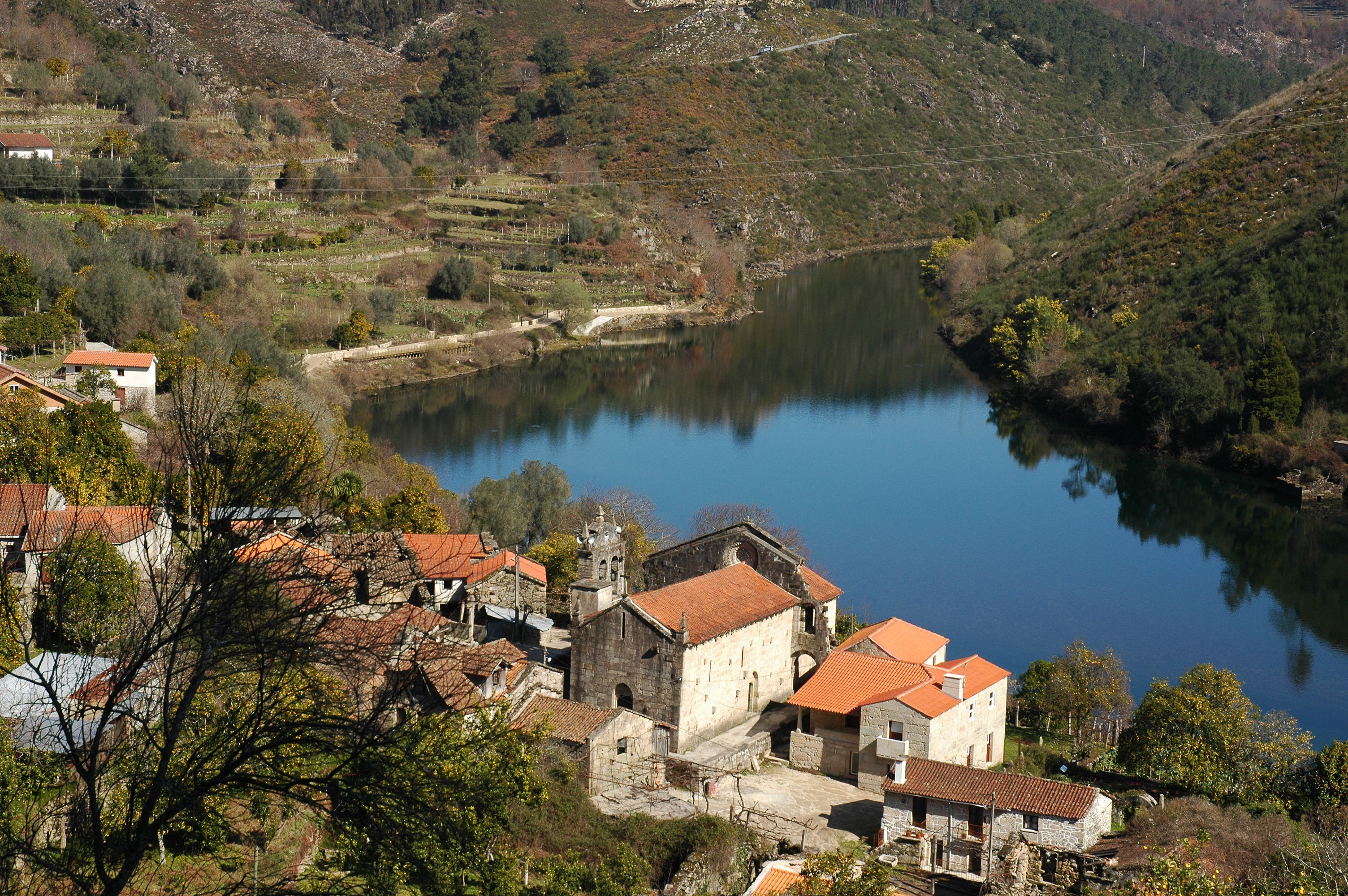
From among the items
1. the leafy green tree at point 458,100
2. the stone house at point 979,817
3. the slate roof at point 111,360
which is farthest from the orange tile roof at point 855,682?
the leafy green tree at point 458,100

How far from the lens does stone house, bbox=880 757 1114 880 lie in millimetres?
22703

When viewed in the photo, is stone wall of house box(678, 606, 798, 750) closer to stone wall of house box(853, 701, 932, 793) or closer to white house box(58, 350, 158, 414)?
stone wall of house box(853, 701, 932, 793)

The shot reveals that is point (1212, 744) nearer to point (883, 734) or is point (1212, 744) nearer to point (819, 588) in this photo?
point (883, 734)

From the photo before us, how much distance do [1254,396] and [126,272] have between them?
4298 centimetres

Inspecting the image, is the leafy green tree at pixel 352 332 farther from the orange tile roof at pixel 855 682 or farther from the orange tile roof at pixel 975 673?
the orange tile roof at pixel 975 673

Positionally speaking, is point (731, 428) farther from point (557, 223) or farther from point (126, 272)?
point (557, 223)

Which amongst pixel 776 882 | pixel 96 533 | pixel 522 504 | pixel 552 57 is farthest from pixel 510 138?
pixel 776 882

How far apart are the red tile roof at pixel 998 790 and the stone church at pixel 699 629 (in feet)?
14.3

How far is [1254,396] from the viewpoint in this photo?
190 ft

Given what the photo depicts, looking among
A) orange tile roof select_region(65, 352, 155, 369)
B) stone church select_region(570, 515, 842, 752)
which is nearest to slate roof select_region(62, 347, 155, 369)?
orange tile roof select_region(65, 352, 155, 369)

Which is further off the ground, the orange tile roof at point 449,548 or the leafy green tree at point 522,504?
the orange tile roof at point 449,548

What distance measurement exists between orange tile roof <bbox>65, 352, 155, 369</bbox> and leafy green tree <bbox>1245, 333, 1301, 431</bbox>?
4011 cm

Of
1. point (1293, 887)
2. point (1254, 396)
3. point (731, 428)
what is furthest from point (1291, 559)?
point (1293, 887)

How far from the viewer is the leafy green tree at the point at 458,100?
126938mm
